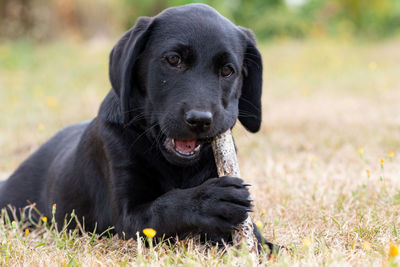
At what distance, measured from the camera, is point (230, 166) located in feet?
8.41

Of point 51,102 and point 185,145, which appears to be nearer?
point 185,145

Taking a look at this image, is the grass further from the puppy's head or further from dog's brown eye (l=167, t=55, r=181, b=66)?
dog's brown eye (l=167, t=55, r=181, b=66)

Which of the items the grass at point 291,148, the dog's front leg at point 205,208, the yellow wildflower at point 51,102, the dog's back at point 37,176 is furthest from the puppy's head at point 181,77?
the yellow wildflower at point 51,102

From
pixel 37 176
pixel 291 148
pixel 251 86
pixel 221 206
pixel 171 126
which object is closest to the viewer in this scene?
pixel 221 206

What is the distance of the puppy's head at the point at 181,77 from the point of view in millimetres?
2502

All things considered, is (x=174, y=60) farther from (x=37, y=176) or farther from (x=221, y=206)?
(x=37, y=176)

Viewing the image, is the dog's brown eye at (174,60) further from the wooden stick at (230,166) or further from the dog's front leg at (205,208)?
the dog's front leg at (205,208)

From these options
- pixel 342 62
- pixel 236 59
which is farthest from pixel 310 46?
pixel 236 59

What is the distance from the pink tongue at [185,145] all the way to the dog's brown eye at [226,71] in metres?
0.39

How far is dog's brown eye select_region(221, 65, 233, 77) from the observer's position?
8.92ft

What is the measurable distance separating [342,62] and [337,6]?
436 inches

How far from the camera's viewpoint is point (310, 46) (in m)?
15.1

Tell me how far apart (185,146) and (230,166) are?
258mm

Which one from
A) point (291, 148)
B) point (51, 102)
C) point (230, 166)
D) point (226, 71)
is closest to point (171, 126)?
point (230, 166)
